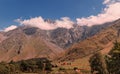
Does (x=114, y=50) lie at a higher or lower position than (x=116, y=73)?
higher

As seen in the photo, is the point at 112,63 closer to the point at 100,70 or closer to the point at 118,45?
the point at 118,45

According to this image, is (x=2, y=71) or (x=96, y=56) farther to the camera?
(x=2, y=71)

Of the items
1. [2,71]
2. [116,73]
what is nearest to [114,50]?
[116,73]

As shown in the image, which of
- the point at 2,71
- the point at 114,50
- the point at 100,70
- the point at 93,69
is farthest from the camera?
the point at 2,71

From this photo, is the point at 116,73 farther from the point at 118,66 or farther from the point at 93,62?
the point at 93,62

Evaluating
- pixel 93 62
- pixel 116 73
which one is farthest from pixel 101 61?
pixel 116 73

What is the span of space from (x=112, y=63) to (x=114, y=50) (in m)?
3.77

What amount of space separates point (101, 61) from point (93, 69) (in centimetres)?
822

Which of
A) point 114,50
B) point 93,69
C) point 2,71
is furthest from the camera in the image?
point 2,71

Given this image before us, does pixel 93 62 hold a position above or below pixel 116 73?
above

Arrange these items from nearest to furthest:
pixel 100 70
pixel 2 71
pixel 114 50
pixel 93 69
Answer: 1. pixel 114 50
2. pixel 100 70
3. pixel 93 69
4. pixel 2 71

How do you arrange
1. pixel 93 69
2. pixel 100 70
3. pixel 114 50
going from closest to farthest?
1. pixel 114 50
2. pixel 100 70
3. pixel 93 69

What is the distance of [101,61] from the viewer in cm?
14188

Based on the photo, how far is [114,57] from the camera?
60.5 metres
